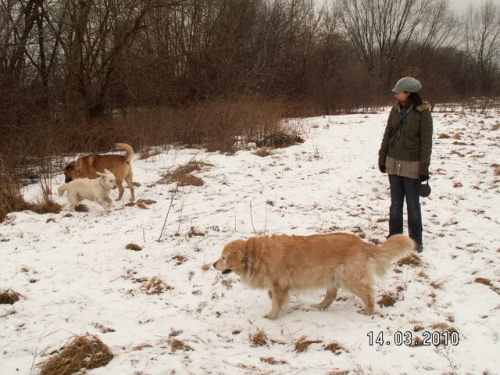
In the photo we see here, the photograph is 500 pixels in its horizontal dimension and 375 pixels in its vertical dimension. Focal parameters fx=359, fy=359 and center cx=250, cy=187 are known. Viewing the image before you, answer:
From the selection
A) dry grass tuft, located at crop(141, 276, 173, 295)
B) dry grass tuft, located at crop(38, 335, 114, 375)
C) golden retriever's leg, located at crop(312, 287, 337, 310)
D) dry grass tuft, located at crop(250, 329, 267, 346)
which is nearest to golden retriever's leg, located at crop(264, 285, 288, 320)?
dry grass tuft, located at crop(250, 329, 267, 346)

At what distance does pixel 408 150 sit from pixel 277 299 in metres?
2.66

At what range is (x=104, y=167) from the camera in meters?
8.33

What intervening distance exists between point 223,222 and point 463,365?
13.6 feet

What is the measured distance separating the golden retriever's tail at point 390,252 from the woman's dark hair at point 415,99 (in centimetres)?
196

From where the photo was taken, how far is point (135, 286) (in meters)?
4.50

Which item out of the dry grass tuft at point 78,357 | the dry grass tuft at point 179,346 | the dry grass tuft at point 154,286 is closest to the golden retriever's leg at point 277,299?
the dry grass tuft at point 179,346

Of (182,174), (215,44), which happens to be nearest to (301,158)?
(182,174)

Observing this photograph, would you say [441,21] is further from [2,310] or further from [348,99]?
[2,310]

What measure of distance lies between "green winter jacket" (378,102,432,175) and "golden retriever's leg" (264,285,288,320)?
246 cm

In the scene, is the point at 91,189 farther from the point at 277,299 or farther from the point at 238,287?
the point at 277,299

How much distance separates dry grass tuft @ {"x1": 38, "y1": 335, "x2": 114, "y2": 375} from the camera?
2971mm

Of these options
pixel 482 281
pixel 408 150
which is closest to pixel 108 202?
pixel 408 150

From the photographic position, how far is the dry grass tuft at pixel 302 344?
3299 mm

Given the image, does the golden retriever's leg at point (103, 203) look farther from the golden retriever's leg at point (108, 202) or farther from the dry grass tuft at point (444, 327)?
the dry grass tuft at point (444, 327)
